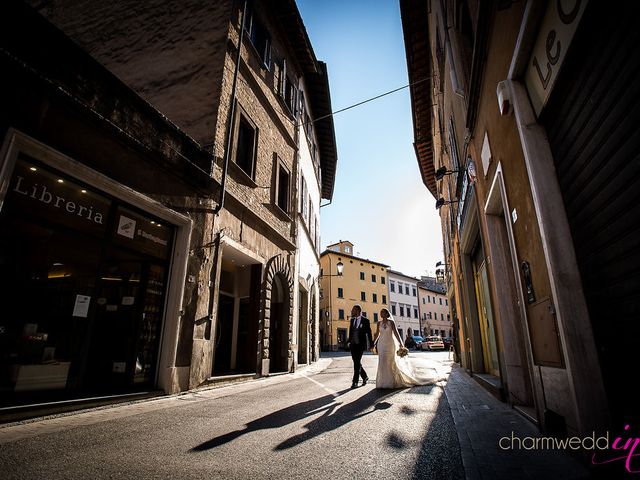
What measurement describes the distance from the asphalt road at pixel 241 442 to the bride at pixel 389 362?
1.79 meters

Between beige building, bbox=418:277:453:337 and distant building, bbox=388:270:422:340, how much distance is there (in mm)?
1221

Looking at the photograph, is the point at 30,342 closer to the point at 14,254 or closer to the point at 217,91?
the point at 14,254

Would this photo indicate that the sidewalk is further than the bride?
No

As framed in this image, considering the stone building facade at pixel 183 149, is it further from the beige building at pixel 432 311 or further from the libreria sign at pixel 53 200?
the beige building at pixel 432 311

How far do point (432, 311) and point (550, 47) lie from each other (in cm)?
5814

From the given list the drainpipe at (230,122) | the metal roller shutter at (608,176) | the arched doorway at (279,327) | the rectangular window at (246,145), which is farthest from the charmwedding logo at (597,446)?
the rectangular window at (246,145)

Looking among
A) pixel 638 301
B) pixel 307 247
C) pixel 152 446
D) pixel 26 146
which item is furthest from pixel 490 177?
pixel 307 247

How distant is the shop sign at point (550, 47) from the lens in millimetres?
2207

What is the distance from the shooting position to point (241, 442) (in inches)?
112

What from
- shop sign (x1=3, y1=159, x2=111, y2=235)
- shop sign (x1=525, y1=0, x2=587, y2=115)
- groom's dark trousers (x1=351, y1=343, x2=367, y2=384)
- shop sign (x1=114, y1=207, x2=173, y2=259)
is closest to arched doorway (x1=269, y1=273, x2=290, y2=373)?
groom's dark trousers (x1=351, y1=343, x2=367, y2=384)

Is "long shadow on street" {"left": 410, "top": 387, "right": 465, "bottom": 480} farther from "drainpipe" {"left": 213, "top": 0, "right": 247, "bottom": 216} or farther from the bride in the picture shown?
"drainpipe" {"left": 213, "top": 0, "right": 247, "bottom": 216}

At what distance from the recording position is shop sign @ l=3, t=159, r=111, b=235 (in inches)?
161

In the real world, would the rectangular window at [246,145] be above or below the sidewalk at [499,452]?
above

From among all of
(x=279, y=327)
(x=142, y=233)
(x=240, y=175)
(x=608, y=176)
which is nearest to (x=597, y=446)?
(x=608, y=176)
